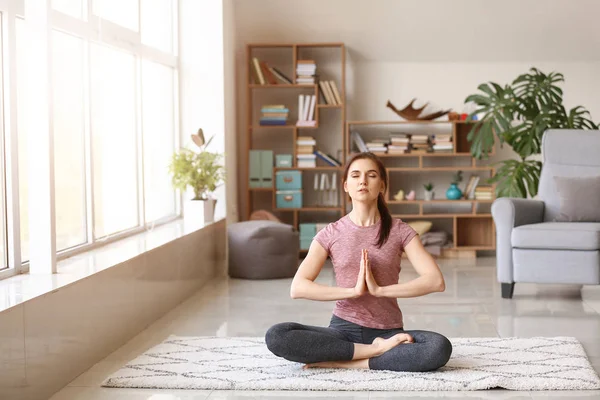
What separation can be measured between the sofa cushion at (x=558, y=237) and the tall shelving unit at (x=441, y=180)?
95.0 inches

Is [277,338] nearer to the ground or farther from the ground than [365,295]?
nearer to the ground

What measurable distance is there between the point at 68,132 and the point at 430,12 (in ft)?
12.7

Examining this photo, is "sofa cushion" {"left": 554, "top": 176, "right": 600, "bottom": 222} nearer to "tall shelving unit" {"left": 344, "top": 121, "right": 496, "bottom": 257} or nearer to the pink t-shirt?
"tall shelving unit" {"left": 344, "top": 121, "right": 496, "bottom": 257}

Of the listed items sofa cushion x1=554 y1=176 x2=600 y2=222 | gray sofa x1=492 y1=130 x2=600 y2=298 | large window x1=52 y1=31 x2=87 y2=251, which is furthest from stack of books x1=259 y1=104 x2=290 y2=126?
large window x1=52 y1=31 x2=87 y2=251

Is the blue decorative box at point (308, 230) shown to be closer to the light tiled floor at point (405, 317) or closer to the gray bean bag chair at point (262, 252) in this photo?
the gray bean bag chair at point (262, 252)

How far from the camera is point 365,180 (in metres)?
3.27

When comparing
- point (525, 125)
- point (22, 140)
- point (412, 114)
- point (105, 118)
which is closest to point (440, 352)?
point (22, 140)

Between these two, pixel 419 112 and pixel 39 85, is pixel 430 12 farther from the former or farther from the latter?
pixel 39 85

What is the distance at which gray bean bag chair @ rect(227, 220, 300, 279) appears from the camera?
6232 mm

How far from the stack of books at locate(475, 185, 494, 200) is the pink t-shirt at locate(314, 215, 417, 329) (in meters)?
4.41

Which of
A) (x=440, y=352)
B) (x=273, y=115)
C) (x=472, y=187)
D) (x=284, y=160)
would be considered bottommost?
(x=440, y=352)

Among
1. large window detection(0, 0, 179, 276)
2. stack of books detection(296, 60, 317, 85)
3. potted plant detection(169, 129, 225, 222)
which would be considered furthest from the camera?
stack of books detection(296, 60, 317, 85)

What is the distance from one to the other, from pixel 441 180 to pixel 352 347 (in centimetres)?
483

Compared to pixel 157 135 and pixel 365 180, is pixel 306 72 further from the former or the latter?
pixel 365 180
